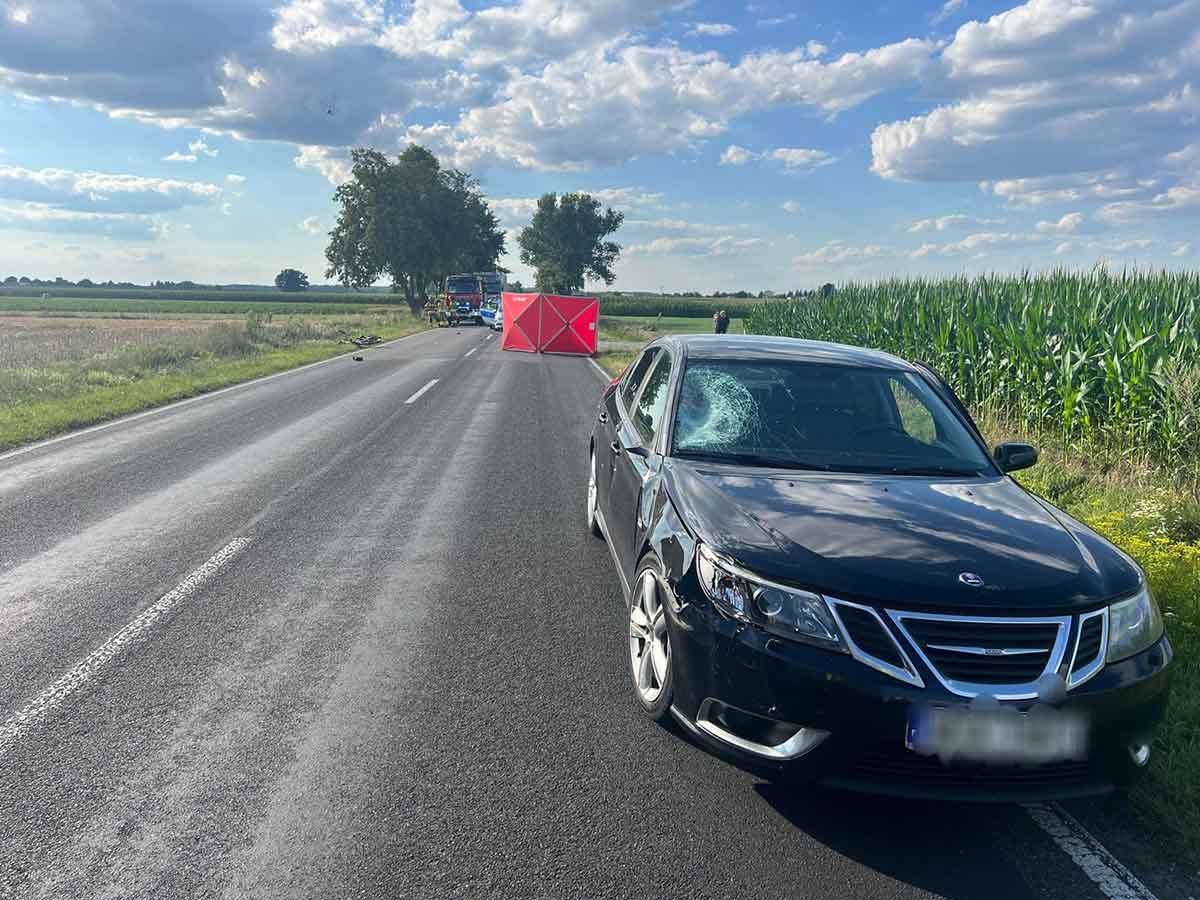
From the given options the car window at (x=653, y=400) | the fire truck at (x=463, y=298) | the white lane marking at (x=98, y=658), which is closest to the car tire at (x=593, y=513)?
the car window at (x=653, y=400)

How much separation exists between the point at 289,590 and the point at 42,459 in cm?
590

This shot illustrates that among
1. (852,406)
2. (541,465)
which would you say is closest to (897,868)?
(852,406)

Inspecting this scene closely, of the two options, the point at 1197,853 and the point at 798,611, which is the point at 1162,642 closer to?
the point at 1197,853

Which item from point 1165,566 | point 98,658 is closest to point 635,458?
point 98,658

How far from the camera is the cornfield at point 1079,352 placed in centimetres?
898

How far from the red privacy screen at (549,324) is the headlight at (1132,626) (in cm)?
2180

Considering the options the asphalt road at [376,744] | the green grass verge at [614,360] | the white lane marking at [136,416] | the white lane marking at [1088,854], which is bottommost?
the green grass verge at [614,360]

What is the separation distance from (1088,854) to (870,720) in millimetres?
929

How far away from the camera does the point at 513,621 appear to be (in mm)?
4949

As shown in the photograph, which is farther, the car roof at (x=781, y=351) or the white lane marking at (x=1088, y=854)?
the car roof at (x=781, y=351)

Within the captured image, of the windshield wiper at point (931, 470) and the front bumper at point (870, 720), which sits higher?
the windshield wiper at point (931, 470)

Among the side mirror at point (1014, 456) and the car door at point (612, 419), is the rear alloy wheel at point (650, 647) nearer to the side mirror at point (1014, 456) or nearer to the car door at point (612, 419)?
the car door at point (612, 419)

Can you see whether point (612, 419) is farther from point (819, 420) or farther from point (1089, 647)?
point (1089, 647)

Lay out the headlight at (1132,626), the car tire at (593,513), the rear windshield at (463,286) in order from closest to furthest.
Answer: the headlight at (1132,626), the car tire at (593,513), the rear windshield at (463,286)
